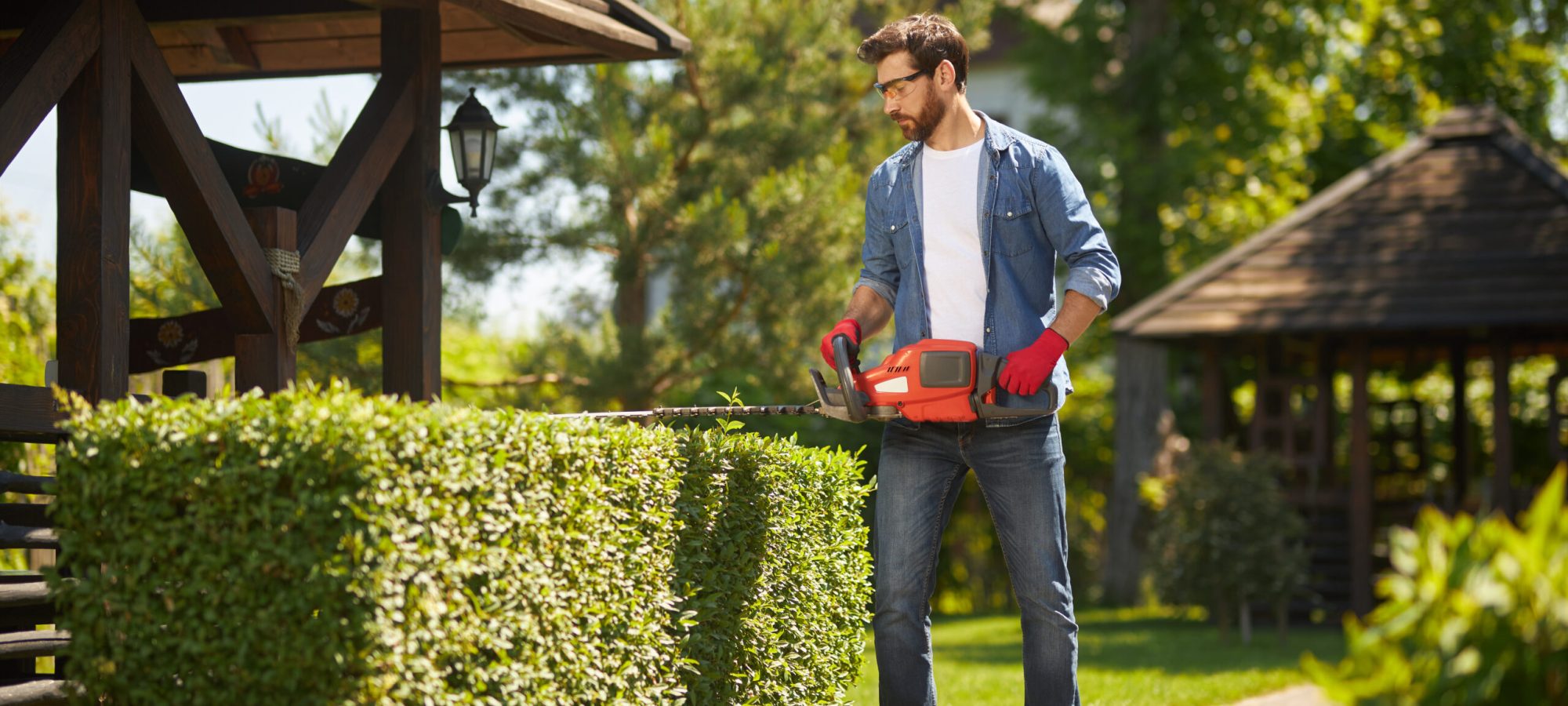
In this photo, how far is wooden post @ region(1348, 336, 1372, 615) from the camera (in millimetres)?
13969

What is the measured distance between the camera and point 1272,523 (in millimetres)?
12078

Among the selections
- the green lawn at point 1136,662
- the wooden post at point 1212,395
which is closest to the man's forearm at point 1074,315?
the green lawn at point 1136,662

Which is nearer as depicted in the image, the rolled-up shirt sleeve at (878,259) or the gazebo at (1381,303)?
the rolled-up shirt sleeve at (878,259)

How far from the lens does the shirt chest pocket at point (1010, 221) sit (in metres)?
4.59

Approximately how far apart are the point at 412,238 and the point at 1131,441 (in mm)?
13184

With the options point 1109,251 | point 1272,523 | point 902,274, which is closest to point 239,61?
point 902,274

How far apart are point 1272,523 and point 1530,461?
8.28 meters

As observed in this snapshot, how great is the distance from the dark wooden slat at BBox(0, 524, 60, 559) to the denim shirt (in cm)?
308

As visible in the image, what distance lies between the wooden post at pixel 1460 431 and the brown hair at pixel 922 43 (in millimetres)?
12190

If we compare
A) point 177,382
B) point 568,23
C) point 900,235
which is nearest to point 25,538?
point 177,382

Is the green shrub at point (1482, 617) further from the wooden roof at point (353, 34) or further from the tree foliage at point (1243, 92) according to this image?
the tree foliage at point (1243, 92)

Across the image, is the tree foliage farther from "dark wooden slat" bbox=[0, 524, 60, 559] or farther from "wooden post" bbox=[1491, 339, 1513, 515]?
"dark wooden slat" bbox=[0, 524, 60, 559]

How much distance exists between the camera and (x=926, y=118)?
15.3 feet

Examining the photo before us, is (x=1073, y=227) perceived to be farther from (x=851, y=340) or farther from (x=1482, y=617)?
(x=1482, y=617)
